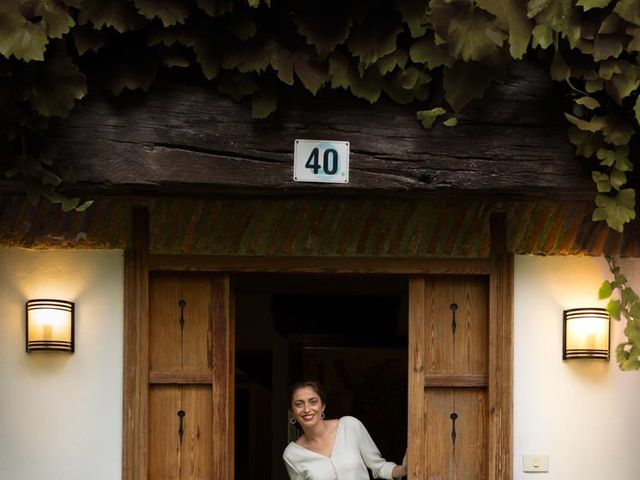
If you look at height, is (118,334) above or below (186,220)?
below

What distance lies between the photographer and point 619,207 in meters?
4.01

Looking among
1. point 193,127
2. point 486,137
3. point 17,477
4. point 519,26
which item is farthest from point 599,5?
point 17,477

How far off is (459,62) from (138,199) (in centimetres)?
166

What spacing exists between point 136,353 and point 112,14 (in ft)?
5.65

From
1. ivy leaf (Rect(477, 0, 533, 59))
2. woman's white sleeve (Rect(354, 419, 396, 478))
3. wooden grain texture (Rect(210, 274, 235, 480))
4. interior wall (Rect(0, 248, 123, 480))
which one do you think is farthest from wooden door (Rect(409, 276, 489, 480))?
ivy leaf (Rect(477, 0, 533, 59))

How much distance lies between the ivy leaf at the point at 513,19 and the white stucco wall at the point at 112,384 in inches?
62.8

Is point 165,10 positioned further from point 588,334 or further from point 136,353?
point 588,334

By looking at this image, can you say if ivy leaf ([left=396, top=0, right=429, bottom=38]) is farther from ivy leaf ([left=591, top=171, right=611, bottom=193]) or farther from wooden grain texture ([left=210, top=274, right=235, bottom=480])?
wooden grain texture ([left=210, top=274, right=235, bottom=480])

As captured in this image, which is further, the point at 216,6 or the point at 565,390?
the point at 565,390

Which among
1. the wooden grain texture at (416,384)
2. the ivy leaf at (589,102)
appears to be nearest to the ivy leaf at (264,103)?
the ivy leaf at (589,102)

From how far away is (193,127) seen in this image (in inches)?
160

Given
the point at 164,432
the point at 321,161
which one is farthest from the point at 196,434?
the point at 321,161

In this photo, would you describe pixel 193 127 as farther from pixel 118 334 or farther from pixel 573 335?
pixel 573 335

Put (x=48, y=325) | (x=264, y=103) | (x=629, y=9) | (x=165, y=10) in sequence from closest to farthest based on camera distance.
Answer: (x=629, y=9) → (x=165, y=10) → (x=264, y=103) → (x=48, y=325)
